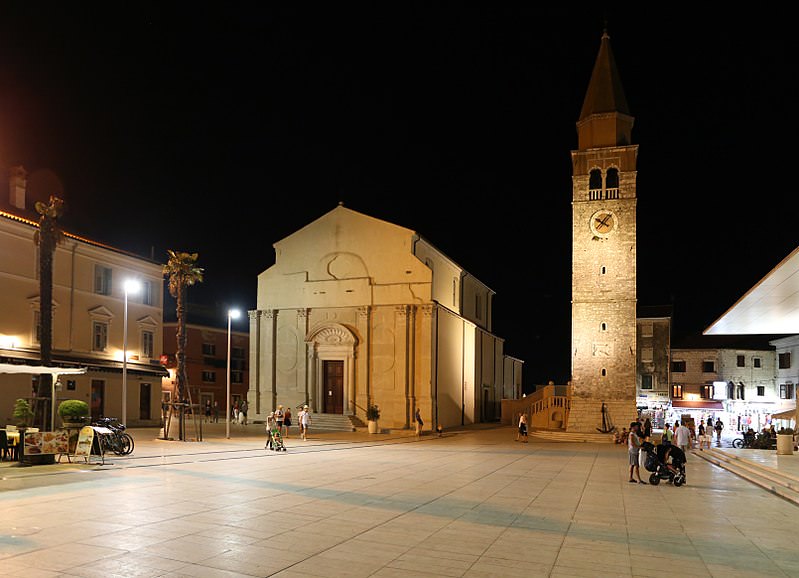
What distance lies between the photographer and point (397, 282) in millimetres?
44719

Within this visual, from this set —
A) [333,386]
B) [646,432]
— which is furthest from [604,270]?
[646,432]

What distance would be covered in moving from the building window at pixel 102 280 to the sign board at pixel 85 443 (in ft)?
76.4

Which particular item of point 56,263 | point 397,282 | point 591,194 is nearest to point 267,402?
point 397,282

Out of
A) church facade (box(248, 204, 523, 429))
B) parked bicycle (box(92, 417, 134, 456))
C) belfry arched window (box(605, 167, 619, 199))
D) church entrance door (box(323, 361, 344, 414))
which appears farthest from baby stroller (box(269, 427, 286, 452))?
belfry arched window (box(605, 167, 619, 199))

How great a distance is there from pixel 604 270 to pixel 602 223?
10.7 ft

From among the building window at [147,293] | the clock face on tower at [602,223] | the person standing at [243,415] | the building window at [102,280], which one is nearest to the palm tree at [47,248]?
the building window at [102,280]

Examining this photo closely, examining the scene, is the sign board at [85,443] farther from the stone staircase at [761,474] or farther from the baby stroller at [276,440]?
the stone staircase at [761,474]

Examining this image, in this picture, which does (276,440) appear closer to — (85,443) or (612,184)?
(85,443)

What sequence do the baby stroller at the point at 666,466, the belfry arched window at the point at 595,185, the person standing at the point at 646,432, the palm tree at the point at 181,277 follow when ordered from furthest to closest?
the belfry arched window at the point at 595,185
the palm tree at the point at 181,277
the person standing at the point at 646,432
the baby stroller at the point at 666,466

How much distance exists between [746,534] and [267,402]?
38.6m

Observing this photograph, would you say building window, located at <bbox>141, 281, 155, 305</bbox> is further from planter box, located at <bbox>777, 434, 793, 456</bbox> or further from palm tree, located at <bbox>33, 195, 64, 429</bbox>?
planter box, located at <bbox>777, 434, 793, 456</bbox>

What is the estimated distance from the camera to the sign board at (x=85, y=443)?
20.0 metres

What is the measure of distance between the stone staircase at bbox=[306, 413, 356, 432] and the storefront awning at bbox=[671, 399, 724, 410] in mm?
31277

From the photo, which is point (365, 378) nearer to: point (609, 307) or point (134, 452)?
point (609, 307)
